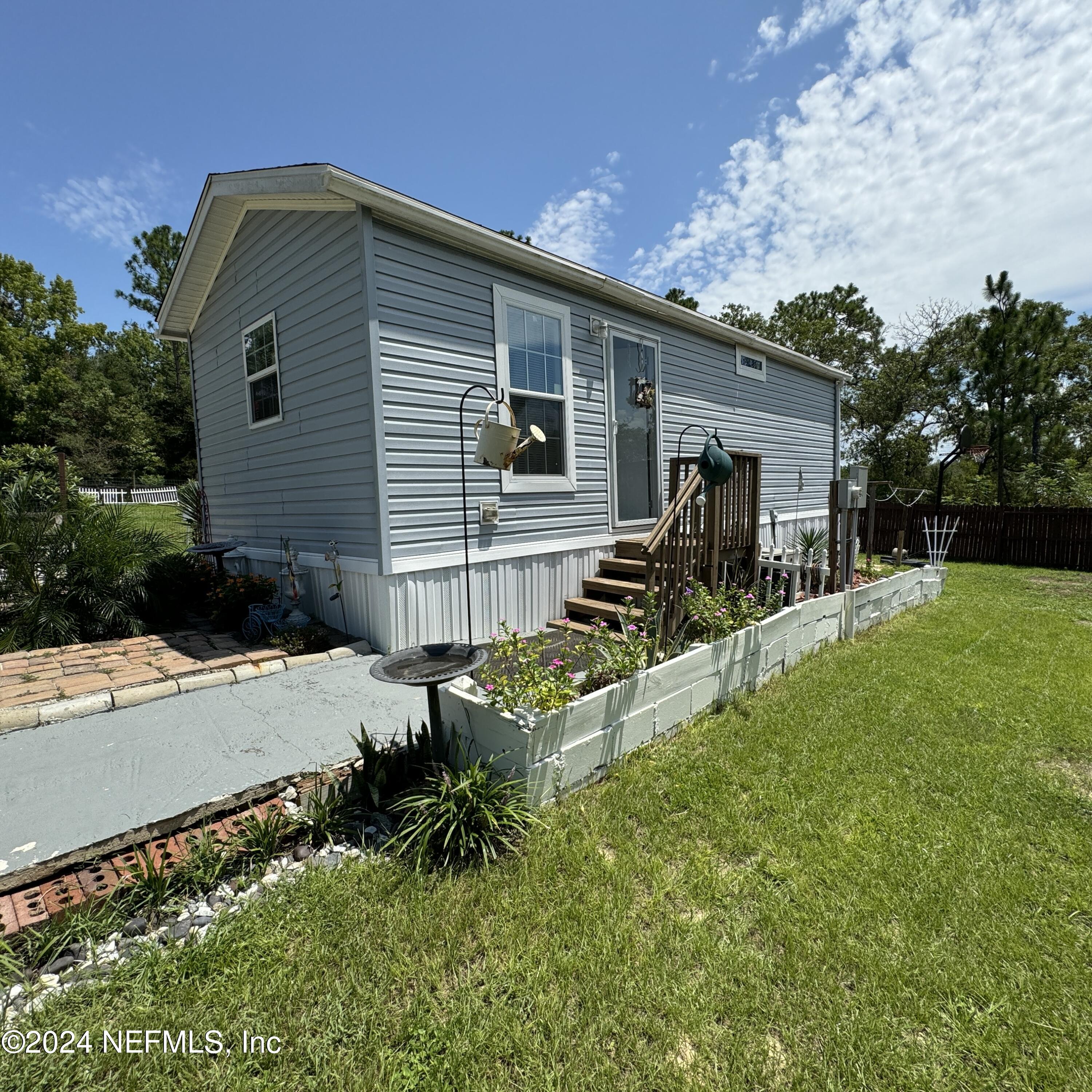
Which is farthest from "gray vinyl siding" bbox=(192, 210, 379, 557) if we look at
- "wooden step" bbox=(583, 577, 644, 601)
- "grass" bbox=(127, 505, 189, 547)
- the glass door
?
"grass" bbox=(127, 505, 189, 547)

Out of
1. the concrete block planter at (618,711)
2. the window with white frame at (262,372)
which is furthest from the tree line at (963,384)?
the window with white frame at (262,372)

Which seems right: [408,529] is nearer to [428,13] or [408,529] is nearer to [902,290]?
[428,13]

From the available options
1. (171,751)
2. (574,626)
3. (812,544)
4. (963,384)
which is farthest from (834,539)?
(963,384)

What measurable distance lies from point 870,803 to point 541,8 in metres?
7.78

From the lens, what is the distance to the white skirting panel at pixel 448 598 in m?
4.44

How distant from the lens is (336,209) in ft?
14.6

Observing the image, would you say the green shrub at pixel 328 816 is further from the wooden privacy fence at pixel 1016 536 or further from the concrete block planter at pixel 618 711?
the wooden privacy fence at pixel 1016 536

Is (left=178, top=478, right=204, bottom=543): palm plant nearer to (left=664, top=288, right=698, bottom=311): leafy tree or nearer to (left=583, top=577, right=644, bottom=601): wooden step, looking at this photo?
(left=583, top=577, right=644, bottom=601): wooden step

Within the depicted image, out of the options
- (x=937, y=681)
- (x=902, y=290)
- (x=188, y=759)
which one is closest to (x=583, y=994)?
(x=188, y=759)

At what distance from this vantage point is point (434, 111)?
622cm

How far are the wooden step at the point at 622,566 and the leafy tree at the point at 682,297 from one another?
718 inches

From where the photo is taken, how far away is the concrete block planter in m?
2.48

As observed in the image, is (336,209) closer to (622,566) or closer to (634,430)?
(634,430)

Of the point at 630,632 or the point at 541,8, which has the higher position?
the point at 541,8
